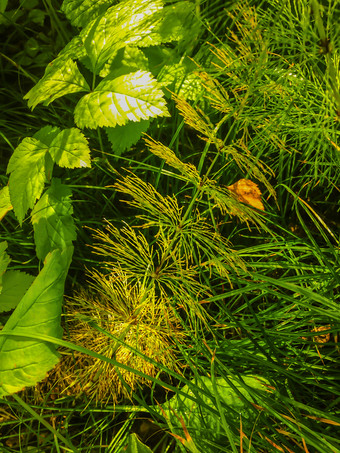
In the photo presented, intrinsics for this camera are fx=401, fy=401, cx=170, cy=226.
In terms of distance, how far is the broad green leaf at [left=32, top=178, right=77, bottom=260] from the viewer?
1.22 m

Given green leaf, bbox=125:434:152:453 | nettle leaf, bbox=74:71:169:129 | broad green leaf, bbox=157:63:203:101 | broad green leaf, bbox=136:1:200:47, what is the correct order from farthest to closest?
broad green leaf, bbox=157:63:203:101, broad green leaf, bbox=136:1:200:47, nettle leaf, bbox=74:71:169:129, green leaf, bbox=125:434:152:453

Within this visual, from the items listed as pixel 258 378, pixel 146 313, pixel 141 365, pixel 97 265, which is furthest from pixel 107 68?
pixel 258 378

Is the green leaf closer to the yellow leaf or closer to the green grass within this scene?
the green grass

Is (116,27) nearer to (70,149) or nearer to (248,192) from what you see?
(70,149)

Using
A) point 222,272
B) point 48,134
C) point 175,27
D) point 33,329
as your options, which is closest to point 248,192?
point 222,272

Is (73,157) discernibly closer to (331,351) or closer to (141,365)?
(141,365)

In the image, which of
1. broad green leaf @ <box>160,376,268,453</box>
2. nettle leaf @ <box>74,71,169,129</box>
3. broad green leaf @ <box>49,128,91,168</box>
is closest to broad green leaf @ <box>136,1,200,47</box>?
nettle leaf @ <box>74,71,169,129</box>

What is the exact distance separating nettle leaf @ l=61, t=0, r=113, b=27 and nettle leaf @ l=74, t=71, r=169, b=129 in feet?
0.97

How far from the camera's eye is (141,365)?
1188 mm

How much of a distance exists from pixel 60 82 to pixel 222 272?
74 cm

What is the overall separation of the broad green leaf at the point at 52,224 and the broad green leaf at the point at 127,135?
0.23 metres

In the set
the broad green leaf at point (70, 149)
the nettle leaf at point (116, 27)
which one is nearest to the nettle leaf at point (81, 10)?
the nettle leaf at point (116, 27)

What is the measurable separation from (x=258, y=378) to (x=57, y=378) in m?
0.65

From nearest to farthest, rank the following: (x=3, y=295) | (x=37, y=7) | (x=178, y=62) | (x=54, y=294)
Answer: (x=54, y=294)
(x=3, y=295)
(x=178, y=62)
(x=37, y=7)
